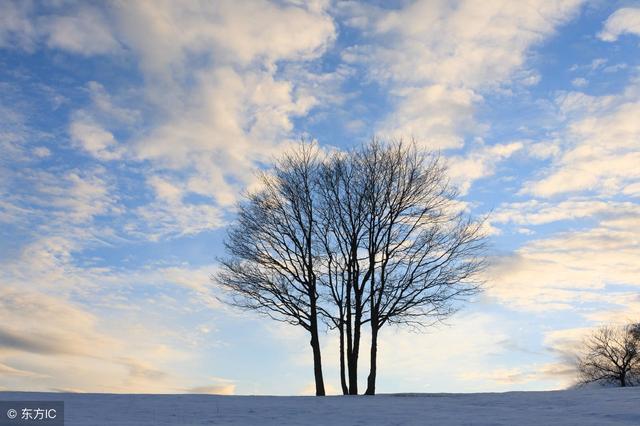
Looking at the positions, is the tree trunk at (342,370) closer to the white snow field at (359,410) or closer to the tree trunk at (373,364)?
the tree trunk at (373,364)

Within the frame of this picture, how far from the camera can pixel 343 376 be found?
1104 inches

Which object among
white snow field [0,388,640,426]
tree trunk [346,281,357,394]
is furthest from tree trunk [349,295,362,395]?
white snow field [0,388,640,426]

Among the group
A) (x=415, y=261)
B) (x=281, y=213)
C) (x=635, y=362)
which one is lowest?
(x=635, y=362)

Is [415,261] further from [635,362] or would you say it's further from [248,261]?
[635,362]

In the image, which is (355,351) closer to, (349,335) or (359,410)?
(349,335)

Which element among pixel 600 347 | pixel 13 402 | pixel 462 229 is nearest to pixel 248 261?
pixel 462 229

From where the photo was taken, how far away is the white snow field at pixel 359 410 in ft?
42.7

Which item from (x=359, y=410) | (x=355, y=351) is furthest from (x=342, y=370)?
(x=359, y=410)

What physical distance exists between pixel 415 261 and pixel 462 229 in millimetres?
2704

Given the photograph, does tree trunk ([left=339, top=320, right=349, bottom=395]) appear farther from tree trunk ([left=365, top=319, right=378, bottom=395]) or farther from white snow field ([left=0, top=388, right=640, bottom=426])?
white snow field ([left=0, top=388, right=640, bottom=426])

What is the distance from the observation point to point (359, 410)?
1559cm

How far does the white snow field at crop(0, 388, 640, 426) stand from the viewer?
13016mm

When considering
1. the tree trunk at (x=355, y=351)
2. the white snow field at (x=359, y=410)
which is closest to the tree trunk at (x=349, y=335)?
the tree trunk at (x=355, y=351)

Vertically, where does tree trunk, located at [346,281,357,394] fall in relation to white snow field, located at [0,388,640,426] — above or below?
above
